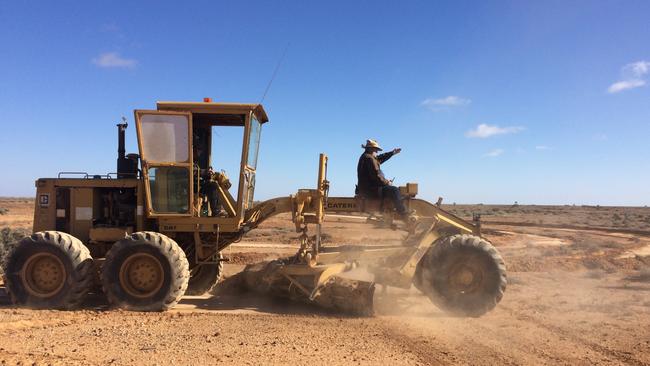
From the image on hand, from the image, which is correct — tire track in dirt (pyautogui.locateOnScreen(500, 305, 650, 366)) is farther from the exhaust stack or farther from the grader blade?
the exhaust stack

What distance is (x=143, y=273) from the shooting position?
756cm

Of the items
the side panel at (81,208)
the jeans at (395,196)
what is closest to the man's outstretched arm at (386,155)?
the jeans at (395,196)

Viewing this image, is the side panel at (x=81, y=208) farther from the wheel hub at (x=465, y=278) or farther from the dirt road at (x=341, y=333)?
the wheel hub at (x=465, y=278)

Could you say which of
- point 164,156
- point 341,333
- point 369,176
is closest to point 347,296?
point 341,333

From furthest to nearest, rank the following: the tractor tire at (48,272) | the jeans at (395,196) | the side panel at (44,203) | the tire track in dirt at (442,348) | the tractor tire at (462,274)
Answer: the side panel at (44,203) < the jeans at (395,196) < the tractor tire at (462,274) < the tractor tire at (48,272) < the tire track in dirt at (442,348)

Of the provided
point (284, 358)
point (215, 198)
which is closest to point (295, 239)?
point (215, 198)

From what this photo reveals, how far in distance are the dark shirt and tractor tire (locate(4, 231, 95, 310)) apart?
4691 mm

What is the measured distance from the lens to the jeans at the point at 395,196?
822 cm

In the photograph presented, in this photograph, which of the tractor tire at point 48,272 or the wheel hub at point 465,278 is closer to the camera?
the tractor tire at point 48,272

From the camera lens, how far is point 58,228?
333 inches

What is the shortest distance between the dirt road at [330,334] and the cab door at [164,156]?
6.14 ft

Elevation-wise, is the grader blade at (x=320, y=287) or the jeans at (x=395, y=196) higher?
the jeans at (x=395, y=196)

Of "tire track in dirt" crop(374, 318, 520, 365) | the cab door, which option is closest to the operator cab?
the cab door

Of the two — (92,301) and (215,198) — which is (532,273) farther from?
(92,301)
